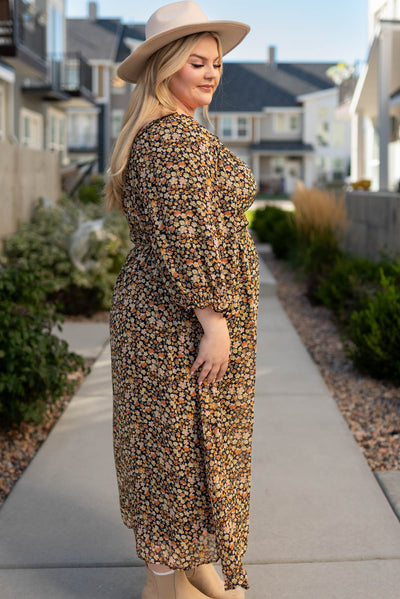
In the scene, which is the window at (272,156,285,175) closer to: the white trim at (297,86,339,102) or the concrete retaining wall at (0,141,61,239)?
the white trim at (297,86,339,102)

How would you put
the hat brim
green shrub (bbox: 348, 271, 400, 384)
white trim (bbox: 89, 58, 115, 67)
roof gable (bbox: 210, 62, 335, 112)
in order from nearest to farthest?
the hat brim, green shrub (bbox: 348, 271, 400, 384), white trim (bbox: 89, 58, 115, 67), roof gable (bbox: 210, 62, 335, 112)

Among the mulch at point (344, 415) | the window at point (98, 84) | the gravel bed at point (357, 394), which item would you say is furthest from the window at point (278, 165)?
the mulch at point (344, 415)

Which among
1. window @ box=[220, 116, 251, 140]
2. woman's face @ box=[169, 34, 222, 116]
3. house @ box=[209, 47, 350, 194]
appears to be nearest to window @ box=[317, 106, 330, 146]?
house @ box=[209, 47, 350, 194]

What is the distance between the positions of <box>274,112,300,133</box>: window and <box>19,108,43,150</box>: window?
27.1 metres

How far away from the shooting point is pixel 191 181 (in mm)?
1972

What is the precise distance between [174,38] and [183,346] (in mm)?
902

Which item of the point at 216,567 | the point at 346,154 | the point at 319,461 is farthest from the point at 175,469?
the point at 346,154

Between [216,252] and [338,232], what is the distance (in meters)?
7.47

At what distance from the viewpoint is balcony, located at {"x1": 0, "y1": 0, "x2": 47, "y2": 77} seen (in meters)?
15.9

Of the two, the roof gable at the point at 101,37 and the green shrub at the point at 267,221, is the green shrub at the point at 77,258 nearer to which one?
the green shrub at the point at 267,221

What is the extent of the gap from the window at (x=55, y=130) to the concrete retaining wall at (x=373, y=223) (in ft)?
45.2

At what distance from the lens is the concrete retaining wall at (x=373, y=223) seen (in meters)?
7.20

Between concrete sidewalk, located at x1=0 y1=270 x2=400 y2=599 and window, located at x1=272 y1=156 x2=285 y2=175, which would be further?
window, located at x1=272 y1=156 x2=285 y2=175

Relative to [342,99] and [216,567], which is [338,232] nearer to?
[216,567]
